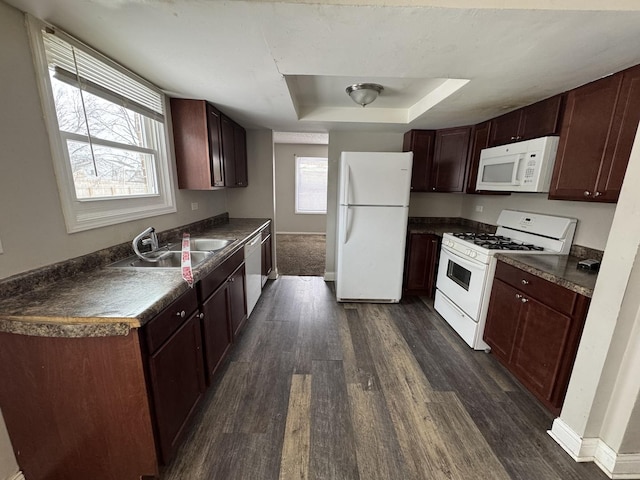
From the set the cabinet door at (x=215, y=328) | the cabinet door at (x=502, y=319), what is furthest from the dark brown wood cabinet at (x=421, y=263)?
the cabinet door at (x=215, y=328)

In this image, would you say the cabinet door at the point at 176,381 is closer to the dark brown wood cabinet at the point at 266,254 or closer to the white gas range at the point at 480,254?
the dark brown wood cabinet at the point at 266,254

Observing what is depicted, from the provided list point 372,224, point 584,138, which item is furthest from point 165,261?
point 584,138

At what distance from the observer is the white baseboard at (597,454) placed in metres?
1.30

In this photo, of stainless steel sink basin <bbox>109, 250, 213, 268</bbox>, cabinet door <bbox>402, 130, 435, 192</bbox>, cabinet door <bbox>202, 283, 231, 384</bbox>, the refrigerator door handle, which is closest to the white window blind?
stainless steel sink basin <bbox>109, 250, 213, 268</bbox>

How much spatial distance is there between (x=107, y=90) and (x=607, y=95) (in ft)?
10.4

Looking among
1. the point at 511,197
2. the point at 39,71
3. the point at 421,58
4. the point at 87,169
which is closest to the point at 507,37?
the point at 421,58

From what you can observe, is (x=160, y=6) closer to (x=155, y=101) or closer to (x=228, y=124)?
(x=155, y=101)

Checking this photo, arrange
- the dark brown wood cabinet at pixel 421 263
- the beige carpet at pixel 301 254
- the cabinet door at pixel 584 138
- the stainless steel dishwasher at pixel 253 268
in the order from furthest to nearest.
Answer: the beige carpet at pixel 301 254 → the dark brown wood cabinet at pixel 421 263 → the stainless steel dishwasher at pixel 253 268 → the cabinet door at pixel 584 138

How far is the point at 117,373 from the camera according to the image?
1.03m

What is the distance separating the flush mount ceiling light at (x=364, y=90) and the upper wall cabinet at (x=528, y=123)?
127 cm

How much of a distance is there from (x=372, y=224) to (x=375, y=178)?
0.52 meters

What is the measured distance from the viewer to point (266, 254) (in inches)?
140

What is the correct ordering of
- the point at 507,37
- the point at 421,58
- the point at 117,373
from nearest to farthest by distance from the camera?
1. the point at 117,373
2. the point at 507,37
3. the point at 421,58

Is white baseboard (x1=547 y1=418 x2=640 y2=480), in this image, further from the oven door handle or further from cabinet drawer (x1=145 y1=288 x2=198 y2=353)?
cabinet drawer (x1=145 y1=288 x2=198 y2=353)
